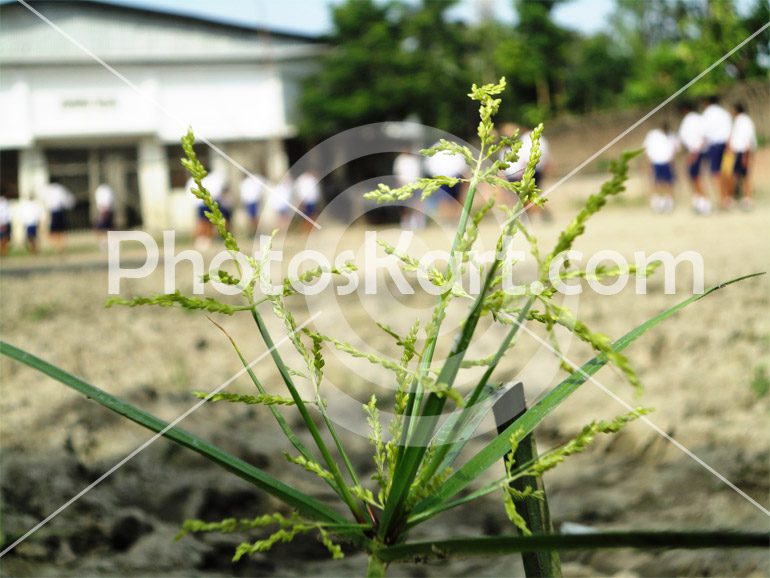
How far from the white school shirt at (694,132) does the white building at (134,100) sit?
12.2 meters

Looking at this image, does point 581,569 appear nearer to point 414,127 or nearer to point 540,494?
point 540,494

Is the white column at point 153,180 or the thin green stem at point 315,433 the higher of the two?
the white column at point 153,180

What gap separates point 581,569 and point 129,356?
3.51 m

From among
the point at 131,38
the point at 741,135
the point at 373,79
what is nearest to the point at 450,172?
the point at 741,135

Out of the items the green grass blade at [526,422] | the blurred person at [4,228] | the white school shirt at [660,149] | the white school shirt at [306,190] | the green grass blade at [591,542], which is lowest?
the green grass blade at [591,542]

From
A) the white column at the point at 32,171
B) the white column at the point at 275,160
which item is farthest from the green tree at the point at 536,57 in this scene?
the white column at the point at 32,171

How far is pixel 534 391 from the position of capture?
3953mm

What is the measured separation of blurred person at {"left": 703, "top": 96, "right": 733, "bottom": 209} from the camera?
928 centimetres

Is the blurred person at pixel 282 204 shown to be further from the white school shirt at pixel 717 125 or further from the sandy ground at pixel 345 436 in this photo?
the sandy ground at pixel 345 436

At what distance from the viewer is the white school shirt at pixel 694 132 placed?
9992 mm

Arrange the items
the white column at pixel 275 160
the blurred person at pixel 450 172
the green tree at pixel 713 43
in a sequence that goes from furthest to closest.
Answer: the white column at pixel 275 160, the blurred person at pixel 450 172, the green tree at pixel 713 43

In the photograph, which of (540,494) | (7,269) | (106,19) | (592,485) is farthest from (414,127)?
(540,494)

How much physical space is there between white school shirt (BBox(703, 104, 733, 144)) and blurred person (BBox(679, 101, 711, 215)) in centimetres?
26

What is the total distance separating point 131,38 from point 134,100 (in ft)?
4.62
